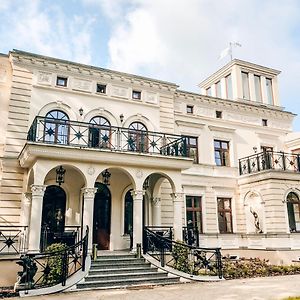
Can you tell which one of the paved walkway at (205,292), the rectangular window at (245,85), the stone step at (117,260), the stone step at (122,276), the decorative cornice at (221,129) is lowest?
the paved walkway at (205,292)

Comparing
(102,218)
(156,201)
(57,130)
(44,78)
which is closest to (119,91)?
(44,78)

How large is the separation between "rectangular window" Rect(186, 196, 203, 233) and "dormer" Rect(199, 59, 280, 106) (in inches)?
310

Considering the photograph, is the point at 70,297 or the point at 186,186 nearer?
the point at 70,297

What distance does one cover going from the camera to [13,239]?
41.9 ft

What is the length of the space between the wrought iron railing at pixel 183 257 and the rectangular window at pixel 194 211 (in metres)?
4.23

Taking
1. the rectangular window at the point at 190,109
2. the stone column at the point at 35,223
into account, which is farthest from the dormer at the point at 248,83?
the stone column at the point at 35,223

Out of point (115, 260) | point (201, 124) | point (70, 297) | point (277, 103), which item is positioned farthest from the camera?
point (277, 103)

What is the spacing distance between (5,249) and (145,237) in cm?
542

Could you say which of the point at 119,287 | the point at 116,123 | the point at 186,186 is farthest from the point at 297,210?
the point at 119,287

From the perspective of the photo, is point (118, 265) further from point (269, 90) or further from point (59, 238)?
point (269, 90)

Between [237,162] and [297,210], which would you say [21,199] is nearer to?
[237,162]

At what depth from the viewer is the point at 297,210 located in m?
19.1

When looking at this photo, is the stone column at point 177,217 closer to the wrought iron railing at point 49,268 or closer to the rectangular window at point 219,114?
the wrought iron railing at point 49,268

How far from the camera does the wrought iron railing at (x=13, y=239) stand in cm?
1241
